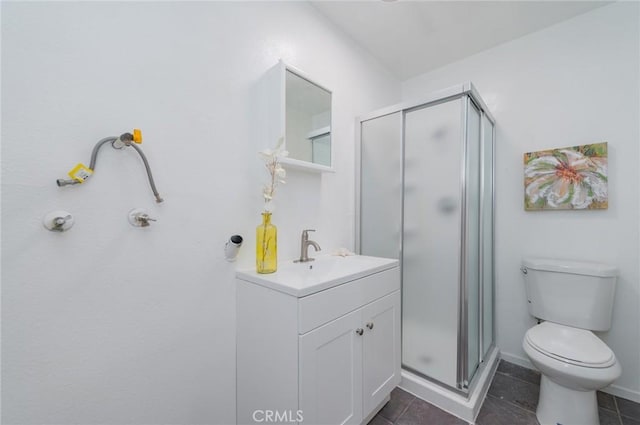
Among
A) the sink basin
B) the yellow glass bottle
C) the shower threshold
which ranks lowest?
the shower threshold

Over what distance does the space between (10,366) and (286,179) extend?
3.95ft

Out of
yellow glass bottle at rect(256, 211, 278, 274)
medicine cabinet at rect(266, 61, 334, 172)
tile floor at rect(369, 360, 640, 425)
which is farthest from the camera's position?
tile floor at rect(369, 360, 640, 425)

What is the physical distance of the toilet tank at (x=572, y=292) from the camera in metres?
1.49

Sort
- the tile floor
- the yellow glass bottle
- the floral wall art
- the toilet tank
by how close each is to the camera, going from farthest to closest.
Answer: the floral wall art → the toilet tank → the tile floor → the yellow glass bottle

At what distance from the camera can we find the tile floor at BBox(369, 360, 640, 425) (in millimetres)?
1386

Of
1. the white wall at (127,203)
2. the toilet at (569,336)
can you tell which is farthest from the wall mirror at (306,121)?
the toilet at (569,336)

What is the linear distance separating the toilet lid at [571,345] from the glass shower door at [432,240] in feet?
1.45

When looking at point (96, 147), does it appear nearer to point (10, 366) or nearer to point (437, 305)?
point (10, 366)

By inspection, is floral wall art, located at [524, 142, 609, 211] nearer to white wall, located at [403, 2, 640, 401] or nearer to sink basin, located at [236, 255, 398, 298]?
white wall, located at [403, 2, 640, 401]

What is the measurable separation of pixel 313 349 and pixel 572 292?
175 centimetres

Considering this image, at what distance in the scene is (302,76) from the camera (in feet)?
4.48

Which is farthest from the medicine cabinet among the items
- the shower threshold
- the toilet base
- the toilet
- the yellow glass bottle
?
the toilet base

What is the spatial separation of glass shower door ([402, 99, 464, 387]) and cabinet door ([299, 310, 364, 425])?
2.33 ft

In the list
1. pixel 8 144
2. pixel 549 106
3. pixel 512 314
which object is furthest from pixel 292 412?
pixel 549 106
